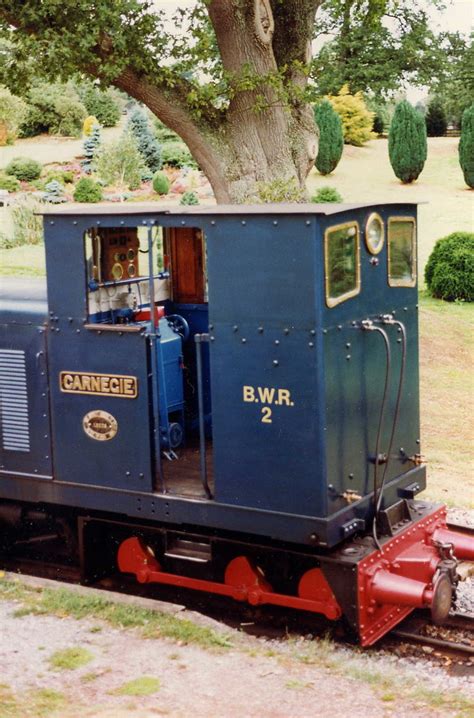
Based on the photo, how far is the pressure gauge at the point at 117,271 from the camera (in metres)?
7.78

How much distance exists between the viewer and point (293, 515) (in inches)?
267

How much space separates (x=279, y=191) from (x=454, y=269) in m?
9.35

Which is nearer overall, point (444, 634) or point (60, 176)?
point (444, 634)

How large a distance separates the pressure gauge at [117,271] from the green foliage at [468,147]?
30410 mm

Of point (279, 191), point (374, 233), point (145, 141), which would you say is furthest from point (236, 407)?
point (145, 141)

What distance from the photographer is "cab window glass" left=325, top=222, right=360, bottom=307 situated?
653 centimetres

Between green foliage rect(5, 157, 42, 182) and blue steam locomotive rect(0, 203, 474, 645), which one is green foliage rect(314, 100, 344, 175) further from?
blue steam locomotive rect(0, 203, 474, 645)

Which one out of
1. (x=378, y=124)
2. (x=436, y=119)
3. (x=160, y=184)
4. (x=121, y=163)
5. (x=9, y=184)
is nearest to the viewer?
(x=9, y=184)

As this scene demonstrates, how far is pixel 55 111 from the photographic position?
41.4m

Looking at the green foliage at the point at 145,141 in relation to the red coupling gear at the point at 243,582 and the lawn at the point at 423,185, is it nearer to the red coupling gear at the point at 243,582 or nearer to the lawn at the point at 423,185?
the lawn at the point at 423,185

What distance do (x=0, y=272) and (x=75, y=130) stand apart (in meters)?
20.9

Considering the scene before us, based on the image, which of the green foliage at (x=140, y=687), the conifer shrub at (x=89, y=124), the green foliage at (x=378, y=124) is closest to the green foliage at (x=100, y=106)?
the conifer shrub at (x=89, y=124)

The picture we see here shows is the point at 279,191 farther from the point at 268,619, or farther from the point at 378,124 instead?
the point at 378,124

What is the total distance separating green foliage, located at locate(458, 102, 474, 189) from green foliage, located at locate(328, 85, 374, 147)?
21.1 ft
